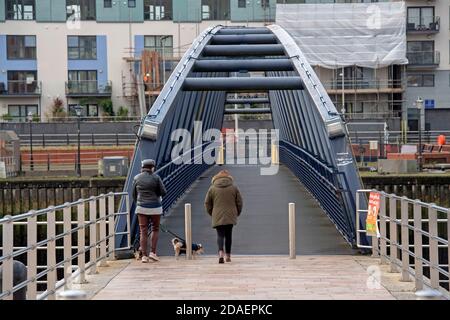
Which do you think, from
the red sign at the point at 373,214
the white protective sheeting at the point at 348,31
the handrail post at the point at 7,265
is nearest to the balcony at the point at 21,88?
the white protective sheeting at the point at 348,31

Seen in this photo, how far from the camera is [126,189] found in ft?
53.5

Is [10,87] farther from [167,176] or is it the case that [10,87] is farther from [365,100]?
[167,176]

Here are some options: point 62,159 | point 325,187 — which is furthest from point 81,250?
point 62,159

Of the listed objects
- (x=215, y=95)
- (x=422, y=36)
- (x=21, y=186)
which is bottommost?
(x=21, y=186)

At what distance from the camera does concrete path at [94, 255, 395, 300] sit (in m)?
10.8

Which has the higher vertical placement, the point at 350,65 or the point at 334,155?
the point at 350,65

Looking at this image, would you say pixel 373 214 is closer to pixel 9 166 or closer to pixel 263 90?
pixel 263 90

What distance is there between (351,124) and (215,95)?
68.2ft

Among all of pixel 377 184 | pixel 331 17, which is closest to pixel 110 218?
pixel 377 184

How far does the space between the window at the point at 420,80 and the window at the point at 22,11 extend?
2638 centimetres

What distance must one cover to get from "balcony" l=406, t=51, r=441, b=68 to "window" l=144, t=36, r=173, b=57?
54.3ft

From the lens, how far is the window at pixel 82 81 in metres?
61.9

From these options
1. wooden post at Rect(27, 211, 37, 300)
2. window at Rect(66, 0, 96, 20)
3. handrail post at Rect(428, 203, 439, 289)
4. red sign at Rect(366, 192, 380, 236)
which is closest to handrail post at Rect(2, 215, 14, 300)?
wooden post at Rect(27, 211, 37, 300)

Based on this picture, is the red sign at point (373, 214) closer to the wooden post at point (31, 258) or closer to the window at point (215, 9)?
the wooden post at point (31, 258)
